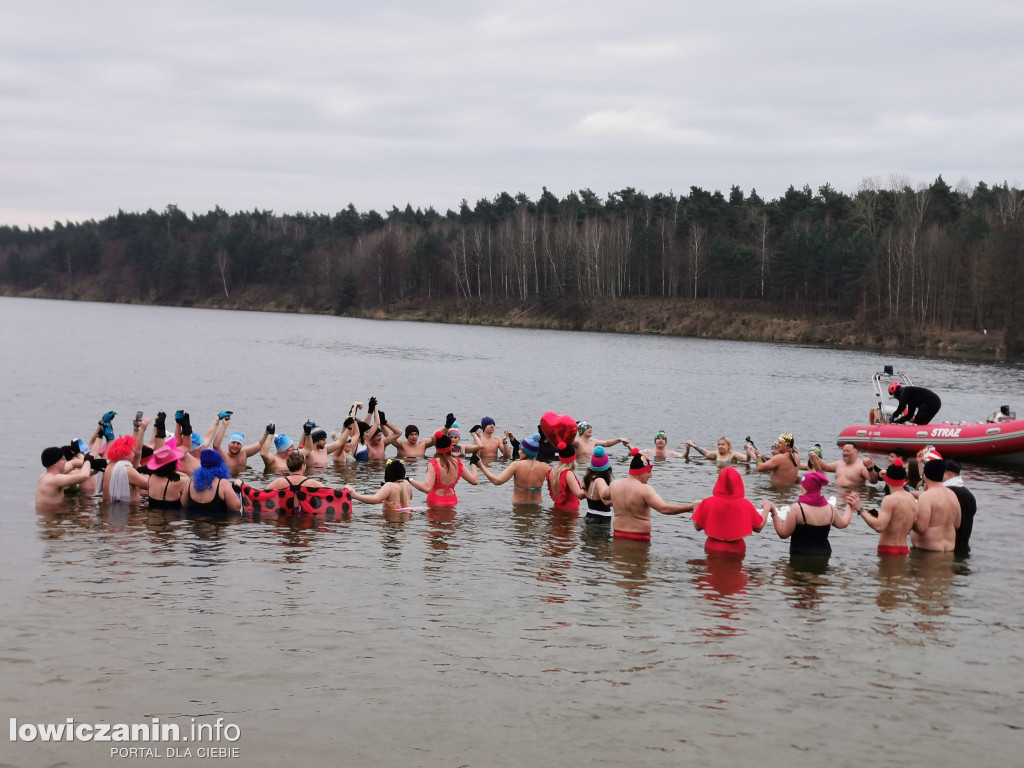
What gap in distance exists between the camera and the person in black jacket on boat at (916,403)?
75.6 ft

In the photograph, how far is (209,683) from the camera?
776 cm

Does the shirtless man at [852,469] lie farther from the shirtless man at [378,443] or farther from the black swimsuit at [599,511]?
the shirtless man at [378,443]

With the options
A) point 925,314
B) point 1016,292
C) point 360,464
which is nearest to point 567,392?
point 360,464

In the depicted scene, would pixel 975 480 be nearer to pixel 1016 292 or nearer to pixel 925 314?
pixel 1016 292

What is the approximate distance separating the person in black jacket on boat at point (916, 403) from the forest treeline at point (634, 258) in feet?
149

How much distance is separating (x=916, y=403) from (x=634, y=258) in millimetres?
72213

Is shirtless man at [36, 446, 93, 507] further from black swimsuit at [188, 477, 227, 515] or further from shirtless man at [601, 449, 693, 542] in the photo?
shirtless man at [601, 449, 693, 542]

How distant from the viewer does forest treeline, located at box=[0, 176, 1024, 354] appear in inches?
2945

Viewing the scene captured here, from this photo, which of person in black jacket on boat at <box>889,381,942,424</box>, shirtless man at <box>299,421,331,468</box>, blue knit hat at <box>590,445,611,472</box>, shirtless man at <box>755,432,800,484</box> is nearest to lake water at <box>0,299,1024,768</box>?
shirtless man at <box>755,432,800,484</box>

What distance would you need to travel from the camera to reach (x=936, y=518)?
1229 centimetres

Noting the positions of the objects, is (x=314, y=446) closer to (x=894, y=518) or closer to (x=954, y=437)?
(x=894, y=518)

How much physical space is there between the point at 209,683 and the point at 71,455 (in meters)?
7.75

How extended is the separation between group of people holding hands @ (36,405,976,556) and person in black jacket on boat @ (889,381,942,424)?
6105 millimetres

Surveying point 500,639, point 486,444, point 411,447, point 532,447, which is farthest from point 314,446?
point 500,639
